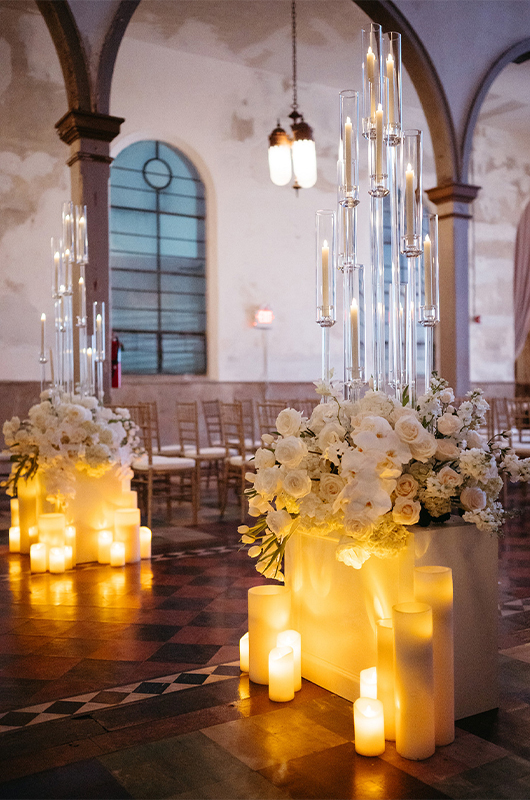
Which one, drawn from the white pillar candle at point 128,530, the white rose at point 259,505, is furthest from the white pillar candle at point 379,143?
the white pillar candle at point 128,530

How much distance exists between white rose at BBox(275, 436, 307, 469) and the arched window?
7156 millimetres

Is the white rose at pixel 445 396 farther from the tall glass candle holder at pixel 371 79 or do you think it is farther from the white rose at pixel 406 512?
the tall glass candle holder at pixel 371 79

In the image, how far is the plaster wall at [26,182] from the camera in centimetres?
823

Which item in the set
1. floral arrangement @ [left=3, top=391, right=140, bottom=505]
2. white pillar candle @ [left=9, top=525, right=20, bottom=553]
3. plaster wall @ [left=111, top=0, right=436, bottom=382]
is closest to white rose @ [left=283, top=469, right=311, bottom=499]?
floral arrangement @ [left=3, top=391, right=140, bottom=505]

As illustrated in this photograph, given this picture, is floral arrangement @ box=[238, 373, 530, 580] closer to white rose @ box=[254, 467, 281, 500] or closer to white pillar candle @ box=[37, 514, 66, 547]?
white rose @ box=[254, 467, 281, 500]

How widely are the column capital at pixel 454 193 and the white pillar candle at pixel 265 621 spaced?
578 centimetres

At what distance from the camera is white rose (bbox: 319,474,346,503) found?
2.31 metres

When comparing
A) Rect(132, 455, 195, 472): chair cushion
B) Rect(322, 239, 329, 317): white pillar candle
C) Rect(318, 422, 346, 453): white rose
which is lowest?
Rect(132, 455, 195, 472): chair cushion

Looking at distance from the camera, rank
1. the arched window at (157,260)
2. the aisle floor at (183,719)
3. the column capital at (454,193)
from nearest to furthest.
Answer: the aisle floor at (183,719) < the column capital at (454,193) < the arched window at (157,260)

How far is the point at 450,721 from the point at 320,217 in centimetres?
167

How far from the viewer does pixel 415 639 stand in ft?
6.63

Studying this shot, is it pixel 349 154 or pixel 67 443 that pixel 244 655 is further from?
pixel 67 443

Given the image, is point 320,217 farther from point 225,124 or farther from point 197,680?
point 225,124

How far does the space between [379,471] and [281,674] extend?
74 centimetres
